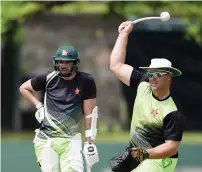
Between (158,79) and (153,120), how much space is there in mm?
410

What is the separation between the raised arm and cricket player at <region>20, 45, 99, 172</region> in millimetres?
1636

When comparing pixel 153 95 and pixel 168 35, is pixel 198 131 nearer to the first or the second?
pixel 168 35

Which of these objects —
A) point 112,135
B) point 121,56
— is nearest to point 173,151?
point 121,56

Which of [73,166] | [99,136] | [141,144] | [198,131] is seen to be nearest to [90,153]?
[73,166]

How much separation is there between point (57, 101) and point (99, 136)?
13.4 meters

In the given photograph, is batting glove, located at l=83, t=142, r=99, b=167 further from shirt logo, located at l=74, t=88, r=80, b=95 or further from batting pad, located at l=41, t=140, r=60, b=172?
shirt logo, located at l=74, t=88, r=80, b=95

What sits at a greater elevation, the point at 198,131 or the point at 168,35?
the point at 168,35

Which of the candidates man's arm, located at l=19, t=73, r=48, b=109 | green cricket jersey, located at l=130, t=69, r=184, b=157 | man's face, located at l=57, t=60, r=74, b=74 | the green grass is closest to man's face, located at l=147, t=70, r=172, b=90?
green cricket jersey, located at l=130, t=69, r=184, b=157

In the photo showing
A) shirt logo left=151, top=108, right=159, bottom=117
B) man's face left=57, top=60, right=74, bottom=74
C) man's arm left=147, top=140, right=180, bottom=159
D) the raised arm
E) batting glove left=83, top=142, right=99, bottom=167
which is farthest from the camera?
batting glove left=83, top=142, right=99, bottom=167

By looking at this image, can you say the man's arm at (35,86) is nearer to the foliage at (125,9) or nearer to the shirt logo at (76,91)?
the shirt logo at (76,91)

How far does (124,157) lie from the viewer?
805cm

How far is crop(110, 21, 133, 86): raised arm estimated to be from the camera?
8617mm

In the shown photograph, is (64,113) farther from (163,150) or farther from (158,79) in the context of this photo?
(163,150)

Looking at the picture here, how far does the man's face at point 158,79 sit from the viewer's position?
823cm
